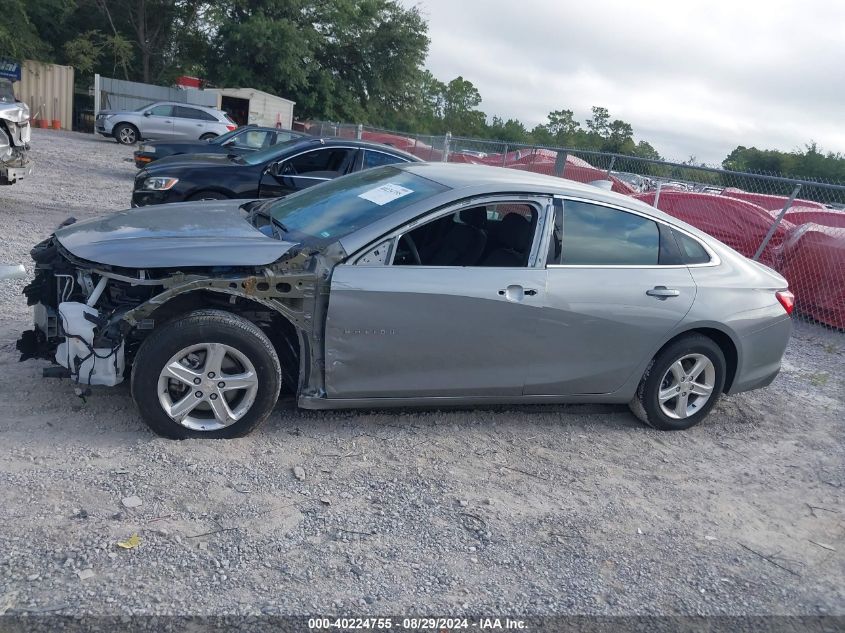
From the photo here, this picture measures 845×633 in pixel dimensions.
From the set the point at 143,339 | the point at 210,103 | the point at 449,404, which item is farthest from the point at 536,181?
the point at 210,103

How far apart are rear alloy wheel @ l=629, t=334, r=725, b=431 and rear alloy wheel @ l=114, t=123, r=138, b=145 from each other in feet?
83.4

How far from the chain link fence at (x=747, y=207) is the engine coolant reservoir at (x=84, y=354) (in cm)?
413

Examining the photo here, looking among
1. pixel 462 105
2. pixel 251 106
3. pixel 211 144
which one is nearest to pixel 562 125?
pixel 462 105

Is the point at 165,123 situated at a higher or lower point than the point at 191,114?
lower

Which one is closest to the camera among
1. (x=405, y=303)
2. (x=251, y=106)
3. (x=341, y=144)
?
(x=405, y=303)

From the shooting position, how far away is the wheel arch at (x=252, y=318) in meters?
4.12

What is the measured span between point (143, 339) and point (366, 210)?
1.50 metres

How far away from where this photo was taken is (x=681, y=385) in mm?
5246

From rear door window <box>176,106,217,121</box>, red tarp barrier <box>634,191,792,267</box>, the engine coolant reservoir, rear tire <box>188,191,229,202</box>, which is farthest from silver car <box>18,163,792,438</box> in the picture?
rear door window <box>176,106,217,121</box>

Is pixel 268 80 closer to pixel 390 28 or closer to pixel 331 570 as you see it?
pixel 390 28

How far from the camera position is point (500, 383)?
184 inches

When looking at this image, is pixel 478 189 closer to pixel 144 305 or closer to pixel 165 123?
pixel 144 305

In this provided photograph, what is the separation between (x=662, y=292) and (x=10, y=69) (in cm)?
3450

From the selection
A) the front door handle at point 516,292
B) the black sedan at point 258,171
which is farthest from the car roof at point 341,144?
the front door handle at point 516,292
